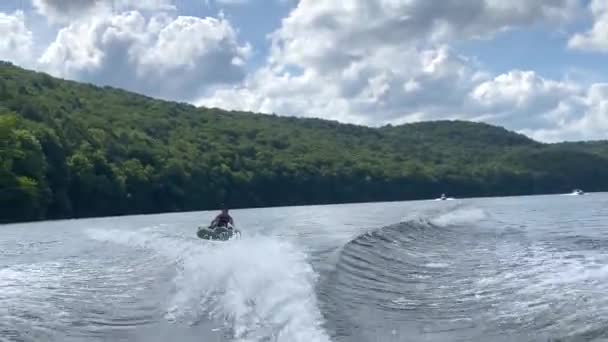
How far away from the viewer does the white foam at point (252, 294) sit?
41.0ft

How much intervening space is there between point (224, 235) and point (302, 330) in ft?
70.9

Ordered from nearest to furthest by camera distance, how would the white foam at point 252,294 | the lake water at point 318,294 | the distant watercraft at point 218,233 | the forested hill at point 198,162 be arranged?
the white foam at point 252,294 → the lake water at point 318,294 → the distant watercraft at point 218,233 → the forested hill at point 198,162

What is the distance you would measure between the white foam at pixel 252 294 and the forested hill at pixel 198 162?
5305 centimetres

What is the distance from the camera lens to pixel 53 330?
46.6 ft

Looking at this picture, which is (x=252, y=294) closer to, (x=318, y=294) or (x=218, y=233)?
(x=318, y=294)

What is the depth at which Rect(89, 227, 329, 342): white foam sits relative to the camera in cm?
1251

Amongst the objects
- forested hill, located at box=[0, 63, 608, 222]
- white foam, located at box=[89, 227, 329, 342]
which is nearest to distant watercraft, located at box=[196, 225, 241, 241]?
white foam, located at box=[89, 227, 329, 342]

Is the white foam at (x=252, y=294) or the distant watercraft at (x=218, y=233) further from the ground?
the distant watercraft at (x=218, y=233)

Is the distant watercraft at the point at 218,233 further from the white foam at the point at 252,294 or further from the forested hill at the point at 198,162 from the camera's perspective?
the forested hill at the point at 198,162

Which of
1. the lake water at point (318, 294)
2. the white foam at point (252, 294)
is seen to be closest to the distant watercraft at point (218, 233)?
the lake water at point (318, 294)

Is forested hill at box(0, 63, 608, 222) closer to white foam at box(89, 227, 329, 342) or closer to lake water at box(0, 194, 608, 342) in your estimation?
lake water at box(0, 194, 608, 342)

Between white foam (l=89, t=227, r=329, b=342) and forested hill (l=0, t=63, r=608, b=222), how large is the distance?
5305 cm

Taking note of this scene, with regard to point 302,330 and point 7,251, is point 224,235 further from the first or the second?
point 302,330

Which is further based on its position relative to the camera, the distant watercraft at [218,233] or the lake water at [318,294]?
the distant watercraft at [218,233]
